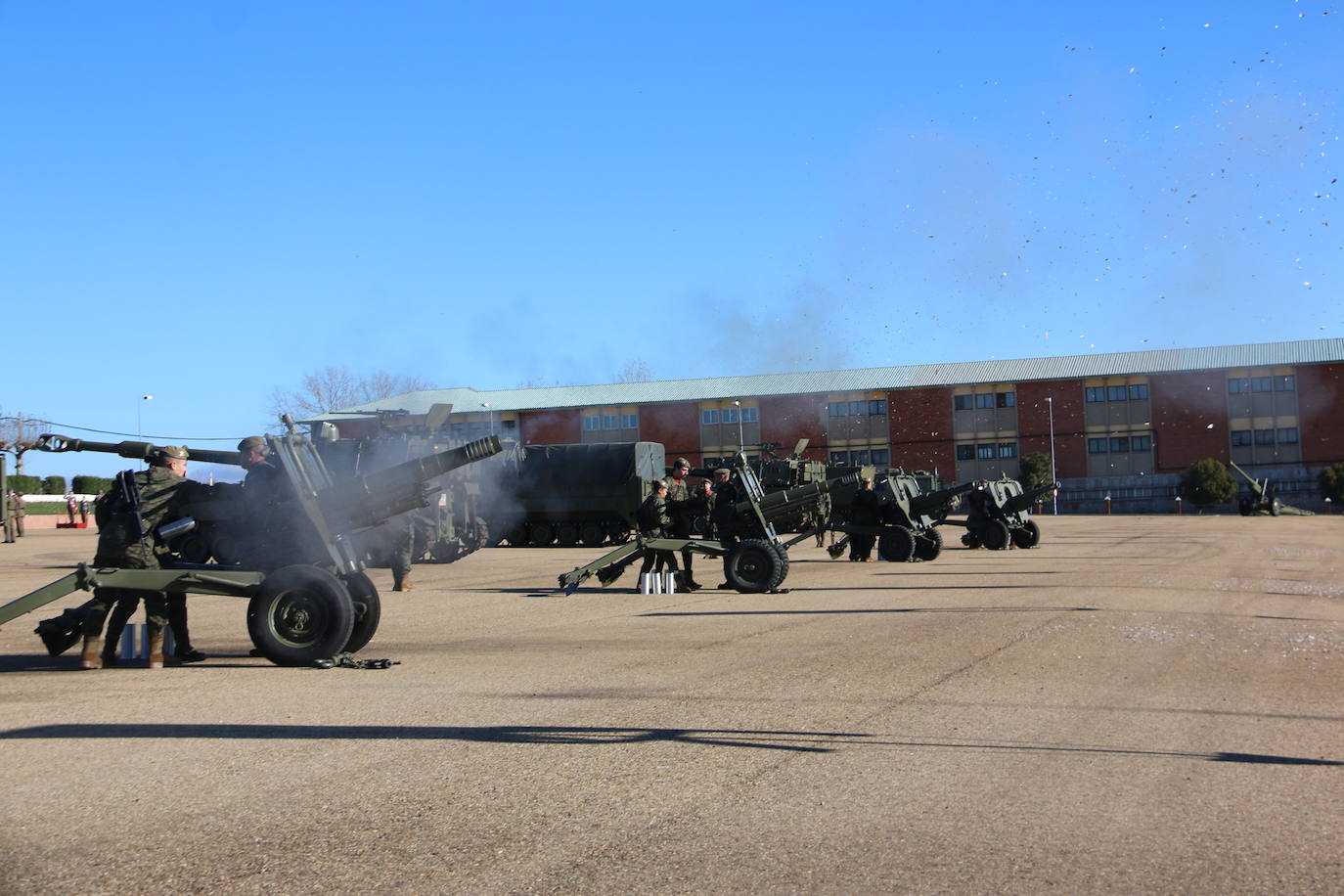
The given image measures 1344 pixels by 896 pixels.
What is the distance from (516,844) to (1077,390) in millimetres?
70630

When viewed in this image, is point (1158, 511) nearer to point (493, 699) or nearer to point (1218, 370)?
point (1218, 370)

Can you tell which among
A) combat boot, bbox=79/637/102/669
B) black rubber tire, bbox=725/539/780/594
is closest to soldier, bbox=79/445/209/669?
combat boot, bbox=79/637/102/669

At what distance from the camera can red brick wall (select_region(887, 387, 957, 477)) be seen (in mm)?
70812

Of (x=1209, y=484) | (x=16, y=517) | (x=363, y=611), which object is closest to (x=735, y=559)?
(x=363, y=611)

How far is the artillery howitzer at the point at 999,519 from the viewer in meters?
31.5

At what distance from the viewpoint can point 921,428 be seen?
7231cm

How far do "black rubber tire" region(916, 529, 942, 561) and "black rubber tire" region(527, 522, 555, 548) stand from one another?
1460 cm

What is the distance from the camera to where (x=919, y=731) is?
7480 mm

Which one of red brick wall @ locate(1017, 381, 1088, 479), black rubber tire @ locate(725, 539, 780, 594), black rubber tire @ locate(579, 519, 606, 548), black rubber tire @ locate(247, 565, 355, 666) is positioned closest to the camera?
black rubber tire @ locate(247, 565, 355, 666)

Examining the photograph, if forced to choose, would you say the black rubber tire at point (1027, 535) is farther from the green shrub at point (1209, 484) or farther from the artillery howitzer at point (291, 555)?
the green shrub at point (1209, 484)

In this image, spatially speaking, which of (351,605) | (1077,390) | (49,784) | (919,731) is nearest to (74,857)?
(49,784)

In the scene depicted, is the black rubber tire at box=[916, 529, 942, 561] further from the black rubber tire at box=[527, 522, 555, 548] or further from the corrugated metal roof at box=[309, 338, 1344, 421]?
the corrugated metal roof at box=[309, 338, 1344, 421]

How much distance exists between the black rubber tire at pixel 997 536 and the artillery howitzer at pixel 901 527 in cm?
405

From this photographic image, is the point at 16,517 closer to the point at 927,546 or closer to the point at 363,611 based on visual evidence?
the point at 927,546
